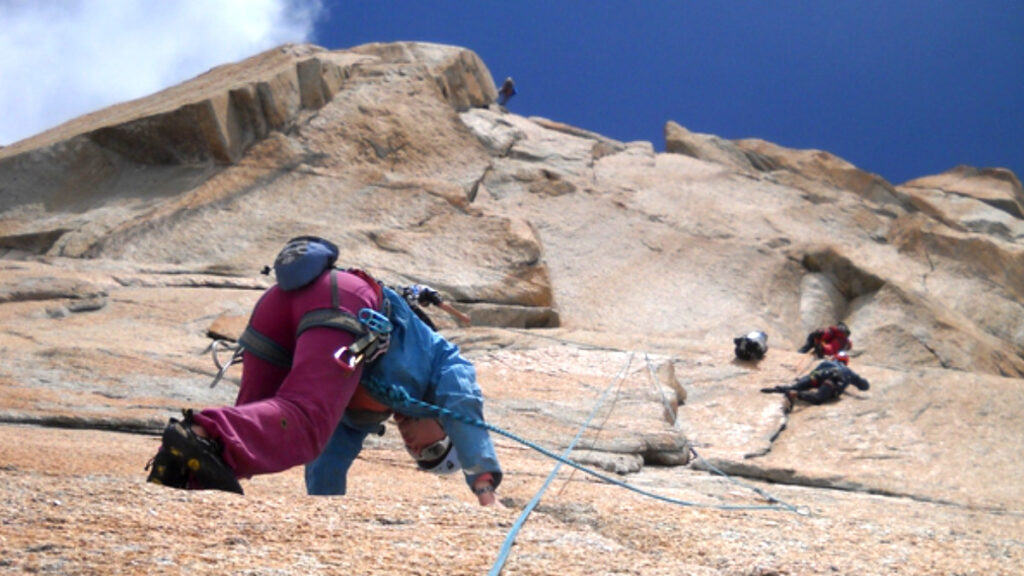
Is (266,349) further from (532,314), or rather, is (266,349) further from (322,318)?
(532,314)

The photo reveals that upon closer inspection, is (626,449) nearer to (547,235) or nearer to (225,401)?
(225,401)

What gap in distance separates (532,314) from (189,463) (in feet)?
28.9

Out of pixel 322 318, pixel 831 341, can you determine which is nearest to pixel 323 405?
pixel 322 318

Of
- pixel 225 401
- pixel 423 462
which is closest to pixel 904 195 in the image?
pixel 225 401

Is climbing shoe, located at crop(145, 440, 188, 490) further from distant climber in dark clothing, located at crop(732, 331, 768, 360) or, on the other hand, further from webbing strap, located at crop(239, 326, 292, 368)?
distant climber in dark clothing, located at crop(732, 331, 768, 360)

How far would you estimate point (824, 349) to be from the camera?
10.9 m

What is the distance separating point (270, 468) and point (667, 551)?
1.30 m

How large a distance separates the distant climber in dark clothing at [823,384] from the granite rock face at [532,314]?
0.14 m

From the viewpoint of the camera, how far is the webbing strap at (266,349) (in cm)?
361

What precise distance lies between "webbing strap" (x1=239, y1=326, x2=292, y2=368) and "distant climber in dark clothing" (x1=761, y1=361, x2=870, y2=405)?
6724 mm

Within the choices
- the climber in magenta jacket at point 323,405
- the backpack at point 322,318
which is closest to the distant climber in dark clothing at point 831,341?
the climber in magenta jacket at point 323,405

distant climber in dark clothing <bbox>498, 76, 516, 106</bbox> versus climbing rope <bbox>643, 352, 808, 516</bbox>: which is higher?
distant climber in dark clothing <bbox>498, 76, 516, 106</bbox>

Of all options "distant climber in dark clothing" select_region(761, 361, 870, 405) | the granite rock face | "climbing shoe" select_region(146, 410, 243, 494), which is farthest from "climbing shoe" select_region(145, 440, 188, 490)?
"distant climber in dark clothing" select_region(761, 361, 870, 405)

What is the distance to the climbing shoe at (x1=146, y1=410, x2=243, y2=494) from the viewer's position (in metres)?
2.91
